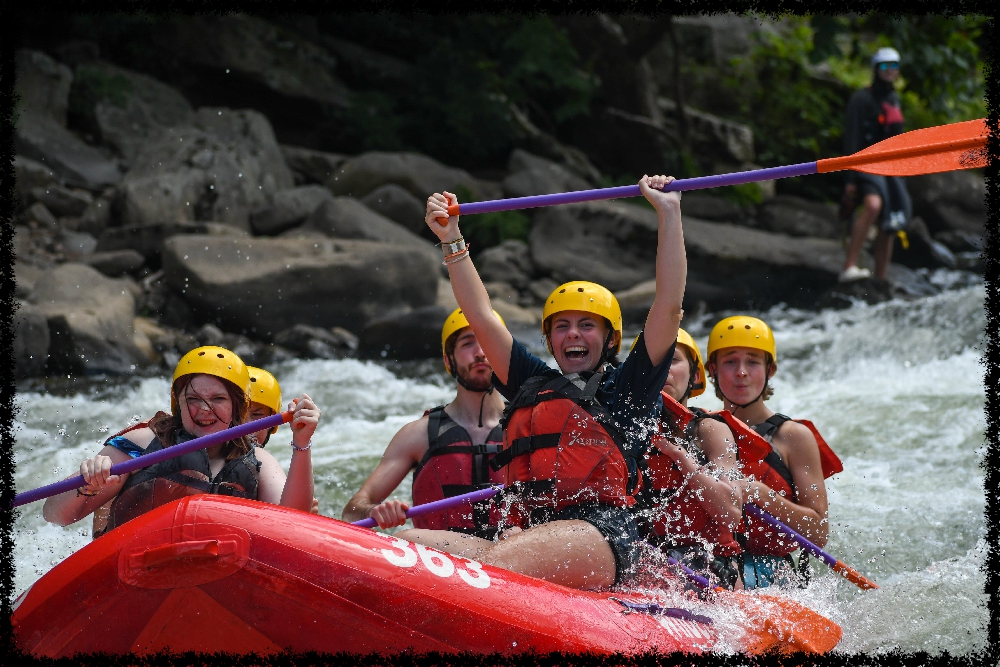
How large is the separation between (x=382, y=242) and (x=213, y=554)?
815cm

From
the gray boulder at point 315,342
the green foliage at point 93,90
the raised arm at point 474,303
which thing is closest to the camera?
the raised arm at point 474,303

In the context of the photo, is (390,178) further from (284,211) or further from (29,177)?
(29,177)

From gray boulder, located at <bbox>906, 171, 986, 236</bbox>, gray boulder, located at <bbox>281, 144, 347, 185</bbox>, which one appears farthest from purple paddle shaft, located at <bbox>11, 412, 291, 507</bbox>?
gray boulder, located at <bbox>906, 171, 986, 236</bbox>

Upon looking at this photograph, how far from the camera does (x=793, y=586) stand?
3867mm

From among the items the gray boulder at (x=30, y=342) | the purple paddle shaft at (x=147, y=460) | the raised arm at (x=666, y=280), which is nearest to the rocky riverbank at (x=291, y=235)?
the gray boulder at (x=30, y=342)

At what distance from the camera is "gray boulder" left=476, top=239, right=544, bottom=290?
11.1 m

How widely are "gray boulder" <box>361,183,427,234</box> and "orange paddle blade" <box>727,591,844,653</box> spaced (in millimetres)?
8850

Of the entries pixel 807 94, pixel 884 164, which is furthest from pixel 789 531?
pixel 807 94

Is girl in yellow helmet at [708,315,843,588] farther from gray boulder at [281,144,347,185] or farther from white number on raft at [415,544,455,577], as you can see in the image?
gray boulder at [281,144,347,185]

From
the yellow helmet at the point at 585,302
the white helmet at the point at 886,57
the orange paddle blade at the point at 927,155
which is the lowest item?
the yellow helmet at the point at 585,302

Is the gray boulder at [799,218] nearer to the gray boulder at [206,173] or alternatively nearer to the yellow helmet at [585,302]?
the gray boulder at [206,173]

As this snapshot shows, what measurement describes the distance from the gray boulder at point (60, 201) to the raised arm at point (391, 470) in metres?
8.06

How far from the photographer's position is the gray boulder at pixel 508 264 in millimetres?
11141

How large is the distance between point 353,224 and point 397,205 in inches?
47.8
